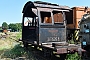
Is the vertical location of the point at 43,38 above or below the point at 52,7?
below

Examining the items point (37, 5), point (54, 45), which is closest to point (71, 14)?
point (37, 5)

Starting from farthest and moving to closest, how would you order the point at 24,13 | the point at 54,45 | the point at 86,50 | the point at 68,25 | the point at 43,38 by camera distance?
the point at 68,25, the point at 24,13, the point at 43,38, the point at 86,50, the point at 54,45

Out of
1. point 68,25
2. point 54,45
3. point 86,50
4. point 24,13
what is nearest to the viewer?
point 54,45

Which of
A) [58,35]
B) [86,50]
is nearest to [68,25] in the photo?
[58,35]

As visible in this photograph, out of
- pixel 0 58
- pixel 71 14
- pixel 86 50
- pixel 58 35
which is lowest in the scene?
pixel 0 58

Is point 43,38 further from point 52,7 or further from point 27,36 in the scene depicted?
point 27,36

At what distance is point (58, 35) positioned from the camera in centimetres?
852

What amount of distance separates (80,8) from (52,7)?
11.5 feet

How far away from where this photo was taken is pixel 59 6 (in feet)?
29.0

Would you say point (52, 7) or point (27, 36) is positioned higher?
point (52, 7)

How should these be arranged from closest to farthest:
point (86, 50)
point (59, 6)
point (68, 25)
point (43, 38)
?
point (86, 50)
point (43, 38)
point (59, 6)
point (68, 25)

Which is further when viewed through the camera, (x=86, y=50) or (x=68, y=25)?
(x=68, y=25)

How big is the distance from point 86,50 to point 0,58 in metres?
4.31

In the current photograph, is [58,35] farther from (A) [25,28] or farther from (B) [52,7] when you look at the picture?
(A) [25,28]
